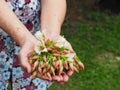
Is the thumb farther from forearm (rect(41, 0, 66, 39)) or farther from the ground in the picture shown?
the ground

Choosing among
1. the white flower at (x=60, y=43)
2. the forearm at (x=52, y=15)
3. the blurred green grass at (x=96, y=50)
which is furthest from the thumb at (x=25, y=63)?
the blurred green grass at (x=96, y=50)

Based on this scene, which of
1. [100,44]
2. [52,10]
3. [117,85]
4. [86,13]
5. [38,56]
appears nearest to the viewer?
[38,56]

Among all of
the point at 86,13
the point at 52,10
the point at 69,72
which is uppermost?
the point at 52,10

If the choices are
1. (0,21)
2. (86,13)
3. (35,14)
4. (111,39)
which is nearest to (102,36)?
(111,39)

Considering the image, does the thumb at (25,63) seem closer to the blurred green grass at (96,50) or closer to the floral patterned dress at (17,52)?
the floral patterned dress at (17,52)

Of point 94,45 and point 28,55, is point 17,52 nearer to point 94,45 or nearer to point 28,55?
point 28,55

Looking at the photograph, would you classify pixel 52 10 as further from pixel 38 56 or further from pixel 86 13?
pixel 86 13

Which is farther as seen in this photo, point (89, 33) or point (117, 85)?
point (89, 33)

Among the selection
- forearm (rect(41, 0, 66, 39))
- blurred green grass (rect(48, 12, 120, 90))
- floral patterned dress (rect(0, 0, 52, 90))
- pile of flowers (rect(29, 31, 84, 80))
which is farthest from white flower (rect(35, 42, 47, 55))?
blurred green grass (rect(48, 12, 120, 90))
